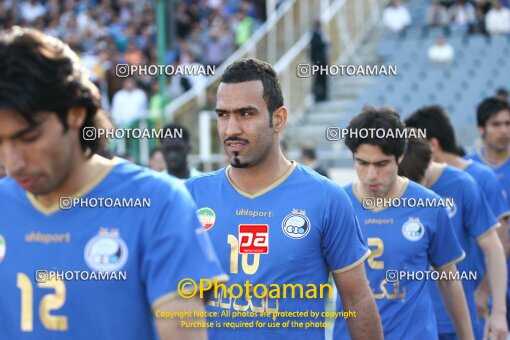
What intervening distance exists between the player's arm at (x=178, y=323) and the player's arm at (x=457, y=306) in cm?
338

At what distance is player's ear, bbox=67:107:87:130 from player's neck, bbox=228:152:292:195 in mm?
1947

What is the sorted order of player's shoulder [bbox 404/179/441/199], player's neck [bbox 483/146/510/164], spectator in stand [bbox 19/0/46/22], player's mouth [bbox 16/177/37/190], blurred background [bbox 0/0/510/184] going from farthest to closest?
1. spectator in stand [bbox 19/0/46/22]
2. blurred background [bbox 0/0/510/184]
3. player's neck [bbox 483/146/510/164]
4. player's shoulder [bbox 404/179/441/199]
5. player's mouth [bbox 16/177/37/190]

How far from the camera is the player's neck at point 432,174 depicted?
307 inches

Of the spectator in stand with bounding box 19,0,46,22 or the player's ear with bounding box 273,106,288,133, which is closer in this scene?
the player's ear with bounding box 273,106,288,133

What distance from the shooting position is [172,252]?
3.51 m

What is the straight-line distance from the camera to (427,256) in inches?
263

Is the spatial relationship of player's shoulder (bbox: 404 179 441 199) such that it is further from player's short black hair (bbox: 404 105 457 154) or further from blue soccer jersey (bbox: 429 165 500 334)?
player's short black hair (bbox: 404 105 457 154)

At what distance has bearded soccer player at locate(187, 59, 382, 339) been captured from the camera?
17.1ft

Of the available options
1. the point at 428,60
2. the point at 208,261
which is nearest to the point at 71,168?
the point at 208,261

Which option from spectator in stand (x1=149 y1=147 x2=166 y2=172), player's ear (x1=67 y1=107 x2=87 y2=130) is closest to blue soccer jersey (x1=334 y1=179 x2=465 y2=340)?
player's ear (x1=67 y1=107 x2=87 y2=130)

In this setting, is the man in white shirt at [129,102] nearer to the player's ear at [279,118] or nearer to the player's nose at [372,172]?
the player's nose at [372,172]

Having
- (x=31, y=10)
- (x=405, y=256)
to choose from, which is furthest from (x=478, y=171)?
(x=31, y=10)

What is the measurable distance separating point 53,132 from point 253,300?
2022 mm

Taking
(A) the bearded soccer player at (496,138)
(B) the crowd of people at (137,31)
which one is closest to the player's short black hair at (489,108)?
(A) the bearded soccer player at (496,138)
